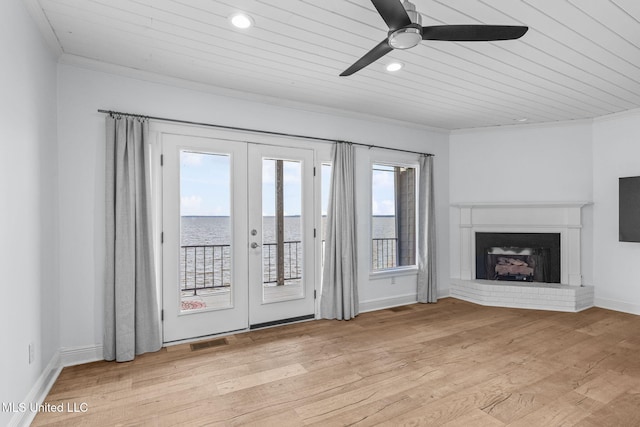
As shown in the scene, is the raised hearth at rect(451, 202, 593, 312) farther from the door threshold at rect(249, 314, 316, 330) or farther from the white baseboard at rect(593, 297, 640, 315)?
the door threshold at rect(249, 314, 316, 330)

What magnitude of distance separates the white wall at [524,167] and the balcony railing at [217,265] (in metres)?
2.82

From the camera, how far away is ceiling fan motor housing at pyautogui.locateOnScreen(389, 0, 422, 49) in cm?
195

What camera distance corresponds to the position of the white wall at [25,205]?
187 centimetres

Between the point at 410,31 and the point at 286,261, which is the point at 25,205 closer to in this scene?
the point at 286,261

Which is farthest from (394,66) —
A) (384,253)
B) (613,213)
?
(613,213)

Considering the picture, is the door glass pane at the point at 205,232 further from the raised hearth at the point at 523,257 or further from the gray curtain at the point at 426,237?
the raised hearth at the point at 523,257

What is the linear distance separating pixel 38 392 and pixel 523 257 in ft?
19.3

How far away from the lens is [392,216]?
5004 millimetres

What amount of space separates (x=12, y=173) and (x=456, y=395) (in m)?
3.28

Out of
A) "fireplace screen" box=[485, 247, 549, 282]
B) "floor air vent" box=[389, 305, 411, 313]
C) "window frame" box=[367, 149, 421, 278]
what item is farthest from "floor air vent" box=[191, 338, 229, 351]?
"fireplace screen" box=[485, 247, 549, 282]

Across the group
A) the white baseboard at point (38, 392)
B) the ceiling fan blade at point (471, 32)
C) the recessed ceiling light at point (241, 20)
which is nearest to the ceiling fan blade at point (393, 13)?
the ceiling fan blade at point (471, 32)

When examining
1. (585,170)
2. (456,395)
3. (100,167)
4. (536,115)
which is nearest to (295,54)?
(100,167)

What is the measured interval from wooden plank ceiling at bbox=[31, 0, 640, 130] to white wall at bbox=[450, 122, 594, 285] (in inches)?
30.6

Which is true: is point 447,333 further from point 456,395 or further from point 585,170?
point 585,170
